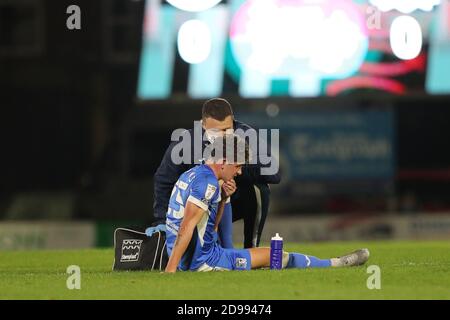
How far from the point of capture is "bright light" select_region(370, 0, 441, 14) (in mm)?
19562

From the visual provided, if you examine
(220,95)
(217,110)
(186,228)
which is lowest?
(220,95)

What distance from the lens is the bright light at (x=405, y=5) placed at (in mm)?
19562

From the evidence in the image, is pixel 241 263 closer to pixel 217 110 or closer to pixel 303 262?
pixel 303 262

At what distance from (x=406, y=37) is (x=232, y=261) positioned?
12.1 m

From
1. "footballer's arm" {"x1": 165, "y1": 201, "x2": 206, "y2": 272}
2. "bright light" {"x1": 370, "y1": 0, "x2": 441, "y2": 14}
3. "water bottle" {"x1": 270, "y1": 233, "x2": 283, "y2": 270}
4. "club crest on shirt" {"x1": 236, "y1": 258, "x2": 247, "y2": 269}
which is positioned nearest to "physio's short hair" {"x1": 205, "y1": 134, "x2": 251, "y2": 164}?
"footballer's arm" {"x1": 165, "y1": 201, "x2": 206, "y2": 272}

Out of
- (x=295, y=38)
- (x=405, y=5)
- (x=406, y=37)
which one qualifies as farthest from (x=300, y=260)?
(x=405, y=5)

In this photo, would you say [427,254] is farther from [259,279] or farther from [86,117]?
[86,117]

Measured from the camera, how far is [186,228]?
7.99m

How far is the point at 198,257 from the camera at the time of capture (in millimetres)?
8320

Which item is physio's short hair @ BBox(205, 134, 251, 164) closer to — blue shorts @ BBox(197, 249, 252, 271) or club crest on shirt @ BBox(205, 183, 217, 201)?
club crest on shirt @ BBox(205, 183, 217, 201)

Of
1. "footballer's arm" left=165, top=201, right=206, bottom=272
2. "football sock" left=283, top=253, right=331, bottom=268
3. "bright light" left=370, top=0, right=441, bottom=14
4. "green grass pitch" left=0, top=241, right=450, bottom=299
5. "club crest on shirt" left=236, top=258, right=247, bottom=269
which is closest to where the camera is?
"green grass pitch" left=0, top=241, right=450, bottom=299

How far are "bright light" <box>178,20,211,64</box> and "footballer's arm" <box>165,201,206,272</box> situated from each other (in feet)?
37.9
